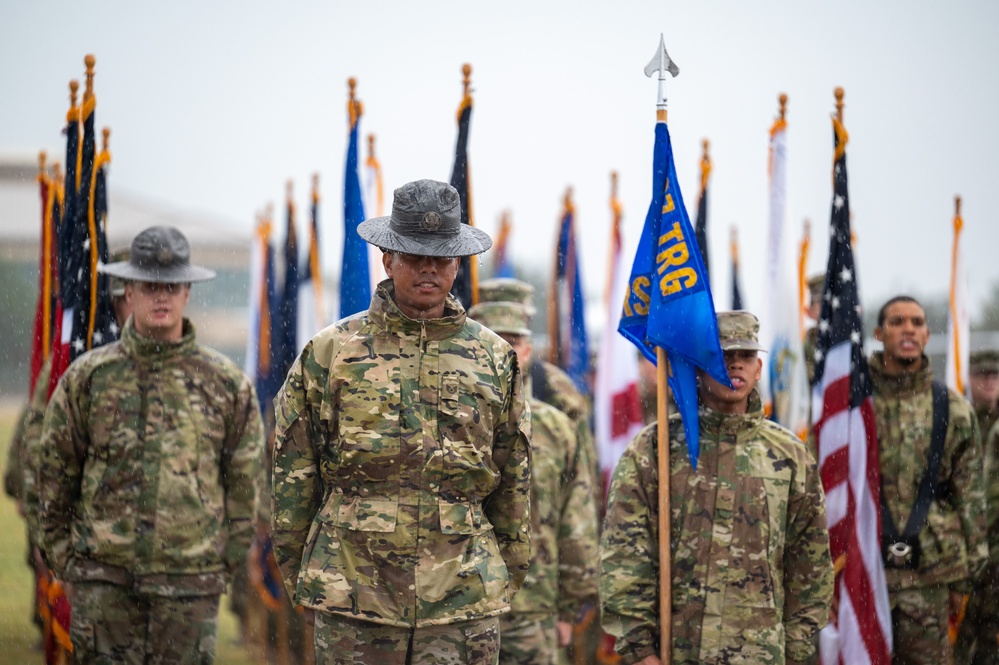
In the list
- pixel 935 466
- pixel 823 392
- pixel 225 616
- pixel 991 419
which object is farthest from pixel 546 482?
pixel 225 616

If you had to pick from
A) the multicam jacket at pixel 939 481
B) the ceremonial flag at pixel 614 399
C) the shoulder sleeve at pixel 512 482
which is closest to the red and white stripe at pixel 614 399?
the ceremonial flag at pixel 614 399

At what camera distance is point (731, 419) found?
526 cm

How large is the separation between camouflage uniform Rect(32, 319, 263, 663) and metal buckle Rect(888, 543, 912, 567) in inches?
144

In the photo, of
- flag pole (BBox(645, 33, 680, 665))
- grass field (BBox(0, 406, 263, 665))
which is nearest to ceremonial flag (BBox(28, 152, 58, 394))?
grass field (BBox(0, 406, 263, 665))

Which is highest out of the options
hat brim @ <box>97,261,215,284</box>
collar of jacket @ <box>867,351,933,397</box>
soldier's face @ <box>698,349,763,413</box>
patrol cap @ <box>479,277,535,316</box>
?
hat brim @ <box>97,261,215,284</box>

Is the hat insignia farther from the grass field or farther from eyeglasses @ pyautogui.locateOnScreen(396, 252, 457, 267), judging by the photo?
the grass field

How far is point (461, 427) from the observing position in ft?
14.8

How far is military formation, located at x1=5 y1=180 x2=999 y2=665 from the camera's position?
4.41 meters

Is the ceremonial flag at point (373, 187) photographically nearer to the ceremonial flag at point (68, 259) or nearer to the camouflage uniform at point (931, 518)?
the ceremonial flag at point (68, 259)

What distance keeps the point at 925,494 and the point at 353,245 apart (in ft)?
13.0

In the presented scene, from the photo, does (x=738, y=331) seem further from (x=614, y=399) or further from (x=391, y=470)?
(x=614, y=399)

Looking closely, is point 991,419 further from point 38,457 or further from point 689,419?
point 38,457

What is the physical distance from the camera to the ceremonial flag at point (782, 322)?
8336mm

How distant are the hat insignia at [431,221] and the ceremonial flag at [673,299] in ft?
4.81
